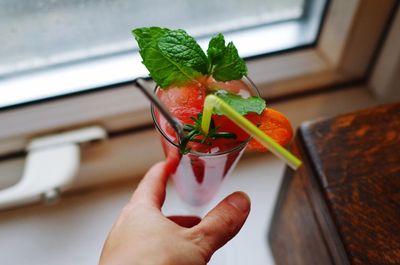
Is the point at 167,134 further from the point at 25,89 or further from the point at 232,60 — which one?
the point at 25,89

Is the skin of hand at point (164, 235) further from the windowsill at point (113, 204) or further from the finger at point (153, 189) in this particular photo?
the windowsill at point (113, 204)

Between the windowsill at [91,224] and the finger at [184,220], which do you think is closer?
the finger at [184,220]

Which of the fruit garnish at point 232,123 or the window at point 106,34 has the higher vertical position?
the window at point 106,34

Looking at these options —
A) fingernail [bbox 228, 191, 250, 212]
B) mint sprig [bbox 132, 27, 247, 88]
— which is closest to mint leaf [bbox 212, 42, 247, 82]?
mint sprig [bbox 132, 27, 247, 88]

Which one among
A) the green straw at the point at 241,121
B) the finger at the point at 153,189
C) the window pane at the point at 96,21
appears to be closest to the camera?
the green straw at the point at 241,121

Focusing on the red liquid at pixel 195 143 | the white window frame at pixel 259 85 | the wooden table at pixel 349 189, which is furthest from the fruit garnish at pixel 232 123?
the white window frame at pixel 259 85

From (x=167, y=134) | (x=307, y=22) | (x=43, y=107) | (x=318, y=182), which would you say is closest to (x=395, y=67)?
(x=307, y=22)

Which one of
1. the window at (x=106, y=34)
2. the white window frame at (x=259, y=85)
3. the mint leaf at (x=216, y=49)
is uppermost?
the window at (x=106, y=34)

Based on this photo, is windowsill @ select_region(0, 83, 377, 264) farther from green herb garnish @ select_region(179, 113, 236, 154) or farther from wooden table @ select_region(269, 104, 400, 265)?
green herb garnish @ select_region(179, 113, 236, 154)
